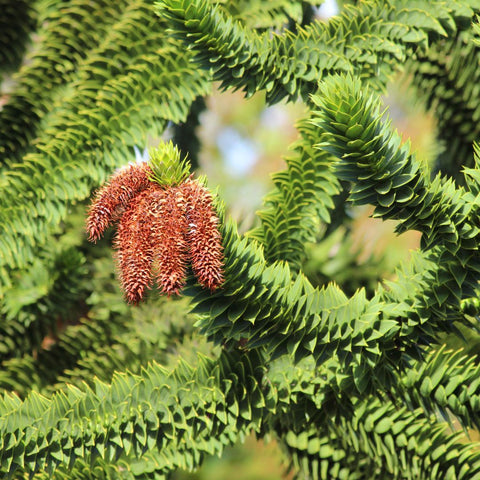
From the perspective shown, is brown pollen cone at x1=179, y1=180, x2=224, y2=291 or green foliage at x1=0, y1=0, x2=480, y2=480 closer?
brown pollen cone at x1=179, y1=180, x2=224, y2=291

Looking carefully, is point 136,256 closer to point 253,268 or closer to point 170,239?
point 170,239

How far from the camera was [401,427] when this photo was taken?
94 cm

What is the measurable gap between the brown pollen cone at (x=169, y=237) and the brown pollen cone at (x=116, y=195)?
46 mm

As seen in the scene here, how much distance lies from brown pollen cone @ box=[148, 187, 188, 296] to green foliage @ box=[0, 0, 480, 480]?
0.16 ft

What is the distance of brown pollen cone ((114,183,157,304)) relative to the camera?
2.27 feet

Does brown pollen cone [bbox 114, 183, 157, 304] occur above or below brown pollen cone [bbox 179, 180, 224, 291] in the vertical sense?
below

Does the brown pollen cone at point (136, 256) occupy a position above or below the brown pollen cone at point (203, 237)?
below

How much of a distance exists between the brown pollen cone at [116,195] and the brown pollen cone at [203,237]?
7 cm

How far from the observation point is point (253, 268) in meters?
0.80

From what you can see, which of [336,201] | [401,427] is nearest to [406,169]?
[401,427]

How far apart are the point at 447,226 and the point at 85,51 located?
99 centimetres

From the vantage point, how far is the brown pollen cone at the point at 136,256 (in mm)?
693

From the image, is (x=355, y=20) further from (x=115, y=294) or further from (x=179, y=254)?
(x=115, y=294)

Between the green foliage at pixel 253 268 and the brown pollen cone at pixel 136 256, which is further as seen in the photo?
the green foliage at pixel 253 268
